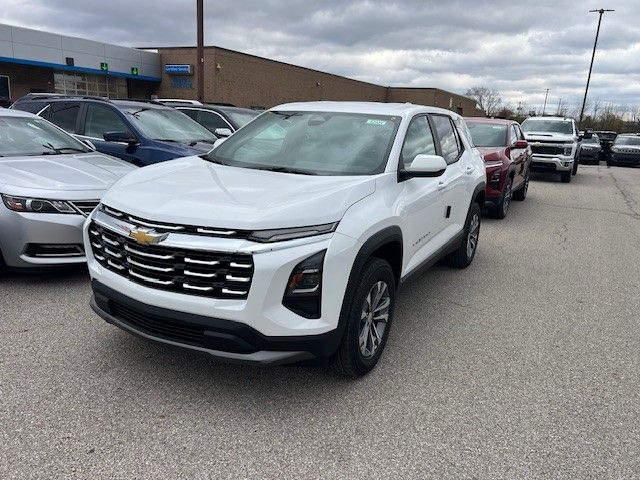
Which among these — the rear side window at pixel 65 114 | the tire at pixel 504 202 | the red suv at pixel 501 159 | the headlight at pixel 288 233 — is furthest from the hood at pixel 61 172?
the tire at pixel 504 202

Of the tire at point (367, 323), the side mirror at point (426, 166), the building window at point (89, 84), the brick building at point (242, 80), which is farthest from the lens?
the brick building at point (242, 80)

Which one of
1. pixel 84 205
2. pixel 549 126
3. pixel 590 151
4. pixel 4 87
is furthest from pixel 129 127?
pixel 4 87

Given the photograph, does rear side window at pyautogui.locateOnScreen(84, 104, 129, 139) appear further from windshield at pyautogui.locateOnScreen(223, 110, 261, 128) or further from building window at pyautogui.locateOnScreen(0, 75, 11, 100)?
building window at pyautogui.locateOnScreen(0, 75, 11, 100)

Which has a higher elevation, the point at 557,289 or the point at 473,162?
the point at 473,162

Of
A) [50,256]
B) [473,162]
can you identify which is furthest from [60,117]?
[473,162]

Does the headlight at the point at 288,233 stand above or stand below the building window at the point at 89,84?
below

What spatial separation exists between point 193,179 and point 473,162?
354cm

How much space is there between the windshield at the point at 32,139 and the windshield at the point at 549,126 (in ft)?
45.7

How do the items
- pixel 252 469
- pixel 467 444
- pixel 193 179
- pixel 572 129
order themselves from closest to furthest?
pixel 252 469
pixel 467 444
pixel 193 179
pixel 572 129

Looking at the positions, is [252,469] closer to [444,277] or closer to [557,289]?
[444,277]

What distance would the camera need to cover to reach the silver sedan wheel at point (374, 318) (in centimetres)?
332

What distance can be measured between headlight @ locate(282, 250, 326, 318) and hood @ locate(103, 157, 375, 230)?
0.23m

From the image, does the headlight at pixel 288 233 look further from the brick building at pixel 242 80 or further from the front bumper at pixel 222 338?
the brick building at pixel 242 80

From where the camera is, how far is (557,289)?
5.49 meters
